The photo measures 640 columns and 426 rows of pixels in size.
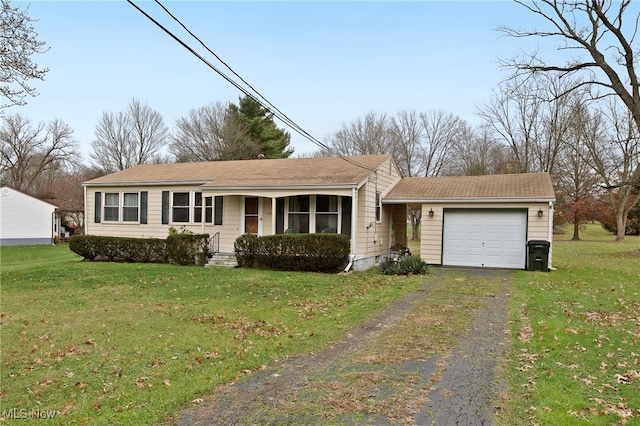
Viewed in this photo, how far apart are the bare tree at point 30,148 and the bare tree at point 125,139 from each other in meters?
2.27

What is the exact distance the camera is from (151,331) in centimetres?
670

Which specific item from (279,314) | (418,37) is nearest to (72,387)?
(279,314)

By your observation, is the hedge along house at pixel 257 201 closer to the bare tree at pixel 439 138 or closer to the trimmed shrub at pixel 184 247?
the trimmed shrub at pixel 184 247

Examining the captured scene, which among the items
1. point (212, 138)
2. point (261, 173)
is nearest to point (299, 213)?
point (261, 173)

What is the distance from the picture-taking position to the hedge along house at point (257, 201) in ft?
48.4

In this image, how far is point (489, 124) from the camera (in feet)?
110

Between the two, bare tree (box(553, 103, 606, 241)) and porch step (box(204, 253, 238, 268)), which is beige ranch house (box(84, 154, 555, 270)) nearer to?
porch step (box(204, 253, 238, 268))

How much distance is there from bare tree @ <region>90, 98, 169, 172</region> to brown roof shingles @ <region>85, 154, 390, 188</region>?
22061 mm

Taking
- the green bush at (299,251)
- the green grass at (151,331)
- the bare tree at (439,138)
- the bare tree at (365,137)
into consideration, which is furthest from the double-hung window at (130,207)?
the bare tree at (439,138)

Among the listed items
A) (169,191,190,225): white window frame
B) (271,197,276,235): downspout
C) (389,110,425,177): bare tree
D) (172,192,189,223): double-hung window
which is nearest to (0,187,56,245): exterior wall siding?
(169,191,190,225): white window frame

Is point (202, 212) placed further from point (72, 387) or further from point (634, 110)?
point (634, 110)

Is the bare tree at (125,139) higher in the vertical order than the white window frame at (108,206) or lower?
higher

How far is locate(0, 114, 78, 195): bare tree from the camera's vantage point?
3681 centimetres

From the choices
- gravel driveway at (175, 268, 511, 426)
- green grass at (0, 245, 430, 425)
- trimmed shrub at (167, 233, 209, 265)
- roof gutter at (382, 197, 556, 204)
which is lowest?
green grass at (0, 245, 430, 425)
